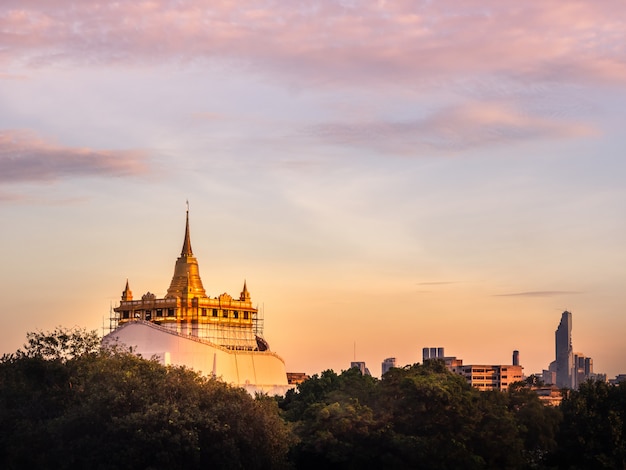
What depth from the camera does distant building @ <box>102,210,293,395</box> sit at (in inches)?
5340

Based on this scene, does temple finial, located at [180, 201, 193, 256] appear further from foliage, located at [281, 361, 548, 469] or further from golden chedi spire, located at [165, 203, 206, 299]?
foliage, located at [281, 361, 548, 469]

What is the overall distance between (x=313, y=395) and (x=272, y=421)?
27.0 metres

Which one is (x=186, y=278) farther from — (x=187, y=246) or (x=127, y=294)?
(x=127, y=294)

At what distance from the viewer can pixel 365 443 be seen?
288 ft

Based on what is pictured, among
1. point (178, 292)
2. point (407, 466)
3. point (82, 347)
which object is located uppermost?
point (178, 292)

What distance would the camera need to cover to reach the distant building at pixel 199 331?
445 feet

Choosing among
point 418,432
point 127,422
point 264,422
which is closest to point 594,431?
point 418,432

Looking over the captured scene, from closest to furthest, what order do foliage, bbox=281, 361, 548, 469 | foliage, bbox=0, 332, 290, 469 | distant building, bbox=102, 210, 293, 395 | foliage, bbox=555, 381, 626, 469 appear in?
foliage, bbox=0, 332, 290, 469, foliage, bbox=281, 361, 548, 469, foliage, bbox=555, 381, 626, 469, distant building, bbox=102, 210, 293, 395

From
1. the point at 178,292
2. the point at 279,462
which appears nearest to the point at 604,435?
the point at 279,462

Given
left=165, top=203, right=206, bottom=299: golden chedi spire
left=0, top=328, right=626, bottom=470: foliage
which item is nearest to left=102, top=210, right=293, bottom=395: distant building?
left=165, top=203, right=206, bottom=299: golden chedi spire

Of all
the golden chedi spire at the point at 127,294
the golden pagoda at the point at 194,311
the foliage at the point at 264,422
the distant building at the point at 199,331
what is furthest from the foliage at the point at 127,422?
the golden chedi spire at the point at 127,294

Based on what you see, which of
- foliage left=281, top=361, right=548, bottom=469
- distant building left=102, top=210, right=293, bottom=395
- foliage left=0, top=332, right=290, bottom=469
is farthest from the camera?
distant building left=102, top=210, right=293, bottom=395

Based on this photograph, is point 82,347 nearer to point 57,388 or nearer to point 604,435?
point 57,388

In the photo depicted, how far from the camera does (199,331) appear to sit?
495ft
